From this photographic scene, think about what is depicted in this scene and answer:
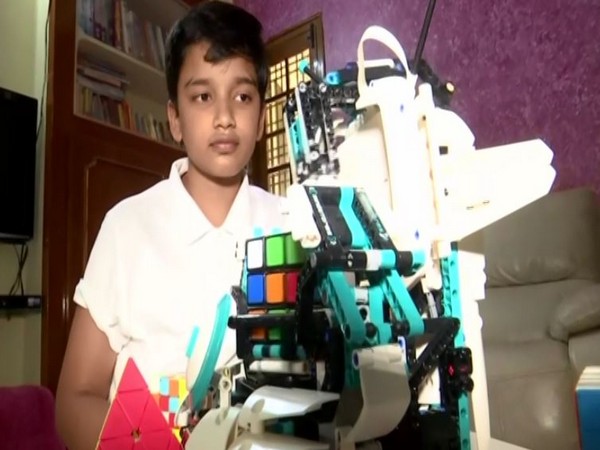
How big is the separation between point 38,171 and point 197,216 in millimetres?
1446

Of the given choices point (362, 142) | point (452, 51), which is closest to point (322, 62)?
point (452, 51)

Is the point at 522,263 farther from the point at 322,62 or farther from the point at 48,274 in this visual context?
the point at 48,274

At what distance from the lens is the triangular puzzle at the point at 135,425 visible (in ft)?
1.96

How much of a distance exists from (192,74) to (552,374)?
138 centimetres

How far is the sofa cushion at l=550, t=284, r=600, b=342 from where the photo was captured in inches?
66.9

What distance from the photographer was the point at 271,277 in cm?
59

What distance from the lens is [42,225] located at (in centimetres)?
195

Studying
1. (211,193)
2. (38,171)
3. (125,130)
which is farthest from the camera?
(125,130)

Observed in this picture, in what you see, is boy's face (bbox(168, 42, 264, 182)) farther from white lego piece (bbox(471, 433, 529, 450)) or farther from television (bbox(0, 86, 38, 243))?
television (bbox(0, 86, 38, 243))

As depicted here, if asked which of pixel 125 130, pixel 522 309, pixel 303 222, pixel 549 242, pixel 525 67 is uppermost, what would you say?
pixel 525 67

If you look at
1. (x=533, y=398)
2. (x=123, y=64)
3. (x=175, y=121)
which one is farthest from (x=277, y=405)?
(x=123, y=64)

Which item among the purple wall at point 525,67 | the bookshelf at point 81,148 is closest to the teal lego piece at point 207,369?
the bookshelf at point 81,148

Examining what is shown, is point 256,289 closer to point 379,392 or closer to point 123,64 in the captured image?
point 379,392

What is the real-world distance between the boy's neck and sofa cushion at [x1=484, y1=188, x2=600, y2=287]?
157cm
